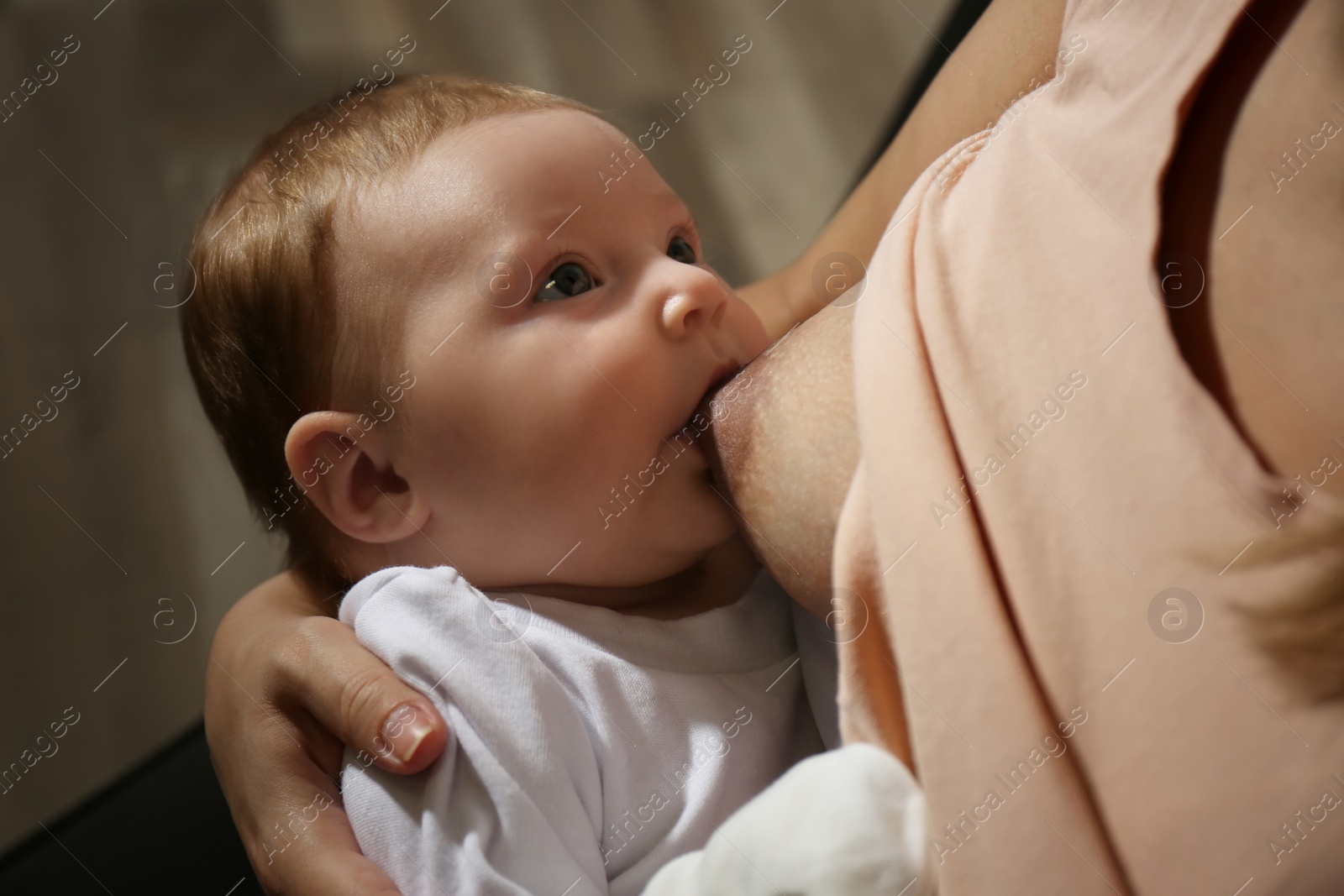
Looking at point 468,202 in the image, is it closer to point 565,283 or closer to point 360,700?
point 565,283

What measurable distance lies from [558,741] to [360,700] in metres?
0.13

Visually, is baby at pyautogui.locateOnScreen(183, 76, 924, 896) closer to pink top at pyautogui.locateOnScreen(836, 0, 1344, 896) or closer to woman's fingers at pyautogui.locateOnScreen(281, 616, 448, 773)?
woman's fingers at pyautogui.locateOnScreen(281, 616, 448, 773)

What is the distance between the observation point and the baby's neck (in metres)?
0.64

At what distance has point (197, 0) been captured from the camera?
1.13m

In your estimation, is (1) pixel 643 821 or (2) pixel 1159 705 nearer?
(2) pixel 1159 705

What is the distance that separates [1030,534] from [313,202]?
1.59 ft

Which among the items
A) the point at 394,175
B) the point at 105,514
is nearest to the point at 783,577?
the point at 394,175

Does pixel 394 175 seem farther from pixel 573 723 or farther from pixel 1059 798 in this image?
pixel 1059 798

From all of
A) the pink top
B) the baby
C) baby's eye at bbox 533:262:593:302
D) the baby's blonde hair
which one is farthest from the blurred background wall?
the pink top

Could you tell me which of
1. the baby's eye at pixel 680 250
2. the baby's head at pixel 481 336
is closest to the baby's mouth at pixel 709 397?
the baby's head at pixel 481 336

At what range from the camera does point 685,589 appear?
67cm

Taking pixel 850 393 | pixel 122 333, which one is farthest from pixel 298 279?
pixel 122 333

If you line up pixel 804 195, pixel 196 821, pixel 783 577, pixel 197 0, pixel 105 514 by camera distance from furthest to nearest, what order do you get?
pixel 804 195 < pixel 197 0 < pixel 105 514 < pixel 196 821 < pixel 783 577

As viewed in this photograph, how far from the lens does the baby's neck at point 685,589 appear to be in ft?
2.08
